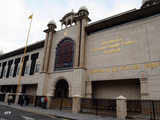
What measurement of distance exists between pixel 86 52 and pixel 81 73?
140 inches

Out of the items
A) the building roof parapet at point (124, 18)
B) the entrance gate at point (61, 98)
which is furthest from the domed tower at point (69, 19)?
the entrance gate at point (61, 98)

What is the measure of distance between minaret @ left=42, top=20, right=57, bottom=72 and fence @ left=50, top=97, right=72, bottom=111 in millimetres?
5649

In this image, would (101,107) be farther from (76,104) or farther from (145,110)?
(145,110)

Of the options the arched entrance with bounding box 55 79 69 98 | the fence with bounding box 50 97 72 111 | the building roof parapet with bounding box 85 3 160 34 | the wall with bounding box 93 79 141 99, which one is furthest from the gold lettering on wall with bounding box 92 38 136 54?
the fence with bounding box 50 97 72 111

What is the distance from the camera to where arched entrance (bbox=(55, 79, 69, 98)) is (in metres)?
21.1

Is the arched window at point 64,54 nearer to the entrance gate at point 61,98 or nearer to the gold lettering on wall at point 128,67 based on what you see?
the entrance gate at point 61,98

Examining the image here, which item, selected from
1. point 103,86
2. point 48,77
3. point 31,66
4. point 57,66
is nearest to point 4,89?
point 31,66

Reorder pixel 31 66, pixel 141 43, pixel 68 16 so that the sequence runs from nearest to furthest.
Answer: pixel 141 43 < pixel 68 16 < pixel 31 66

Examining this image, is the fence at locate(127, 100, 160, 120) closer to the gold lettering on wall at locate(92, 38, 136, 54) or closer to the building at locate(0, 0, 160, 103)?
the building at locate(0, 0, 160, 103)

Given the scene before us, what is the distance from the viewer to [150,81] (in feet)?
44.9

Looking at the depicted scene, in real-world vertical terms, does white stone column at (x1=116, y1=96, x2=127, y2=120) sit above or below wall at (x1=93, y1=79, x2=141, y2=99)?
below

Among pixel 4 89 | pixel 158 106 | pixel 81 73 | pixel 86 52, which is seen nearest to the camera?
pixel 158 106

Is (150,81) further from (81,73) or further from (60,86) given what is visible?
(60,86)

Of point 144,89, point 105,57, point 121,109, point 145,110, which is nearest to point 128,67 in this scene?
point 144,89
